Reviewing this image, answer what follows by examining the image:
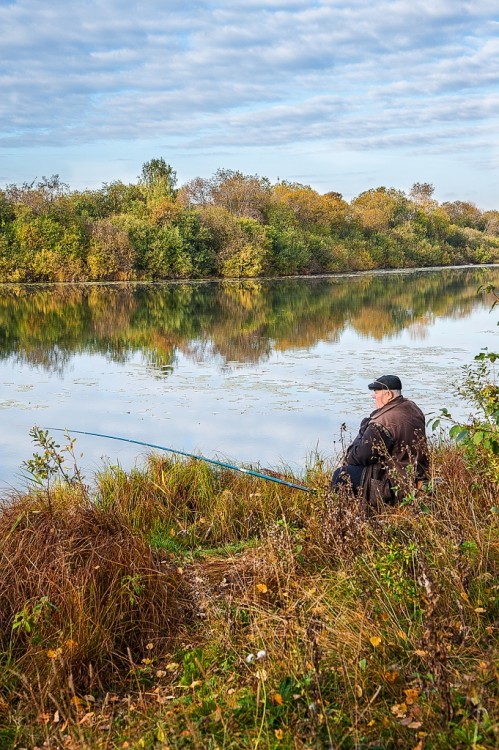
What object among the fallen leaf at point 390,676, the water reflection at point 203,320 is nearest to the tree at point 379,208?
the water reflection at point 203,320

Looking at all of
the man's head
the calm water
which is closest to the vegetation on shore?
the man's head

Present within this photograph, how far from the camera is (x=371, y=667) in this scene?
3098 millimetres

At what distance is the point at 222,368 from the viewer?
1542 cm

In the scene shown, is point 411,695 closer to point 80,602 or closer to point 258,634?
point 258,634

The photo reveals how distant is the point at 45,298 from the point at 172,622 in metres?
31.7

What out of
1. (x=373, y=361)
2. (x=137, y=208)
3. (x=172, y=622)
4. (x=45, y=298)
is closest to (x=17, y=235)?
(x=137, y=208)

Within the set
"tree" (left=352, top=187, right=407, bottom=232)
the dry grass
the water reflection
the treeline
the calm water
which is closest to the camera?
the dry grass

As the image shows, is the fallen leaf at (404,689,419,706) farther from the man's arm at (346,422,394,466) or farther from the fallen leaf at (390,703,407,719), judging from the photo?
the man's arm at (346,422,394,466)

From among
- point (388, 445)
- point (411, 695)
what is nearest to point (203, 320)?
point (388, 445)

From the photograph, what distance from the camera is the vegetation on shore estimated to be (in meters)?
2.78

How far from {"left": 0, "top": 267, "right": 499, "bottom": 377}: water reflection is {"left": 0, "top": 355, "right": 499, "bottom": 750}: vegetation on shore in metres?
10.5

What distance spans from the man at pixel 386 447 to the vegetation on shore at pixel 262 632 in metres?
0.32

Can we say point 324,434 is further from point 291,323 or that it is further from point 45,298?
point 45,298

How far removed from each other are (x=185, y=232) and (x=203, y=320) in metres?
28.6
